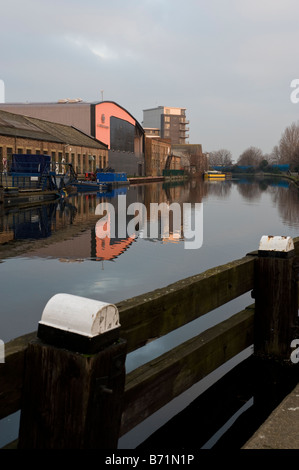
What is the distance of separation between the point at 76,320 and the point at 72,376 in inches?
10.8

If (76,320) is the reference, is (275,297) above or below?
below

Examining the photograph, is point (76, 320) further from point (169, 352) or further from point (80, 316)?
point (169, 352)

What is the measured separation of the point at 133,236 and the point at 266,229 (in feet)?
17.8

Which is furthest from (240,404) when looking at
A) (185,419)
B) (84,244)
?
(84,244)

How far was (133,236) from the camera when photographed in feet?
54.8

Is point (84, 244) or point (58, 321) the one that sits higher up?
point (58, 321)

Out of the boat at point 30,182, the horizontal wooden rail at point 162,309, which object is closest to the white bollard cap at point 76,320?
the horizontal wooden rail at point 162,309

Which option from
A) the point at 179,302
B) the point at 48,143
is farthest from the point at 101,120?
the point at 179,302

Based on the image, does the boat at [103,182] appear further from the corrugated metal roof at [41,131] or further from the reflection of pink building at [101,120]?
the reflection of pink building at [101,120]

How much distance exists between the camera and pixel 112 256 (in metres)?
12.6

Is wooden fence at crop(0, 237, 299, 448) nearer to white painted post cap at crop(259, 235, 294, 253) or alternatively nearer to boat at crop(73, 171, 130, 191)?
white painted post cap at crop(259, 235, 294, 253)

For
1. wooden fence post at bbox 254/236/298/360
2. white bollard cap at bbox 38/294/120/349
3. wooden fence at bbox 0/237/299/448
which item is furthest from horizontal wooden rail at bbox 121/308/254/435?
white bollard cap at bbox 38/294/120/349

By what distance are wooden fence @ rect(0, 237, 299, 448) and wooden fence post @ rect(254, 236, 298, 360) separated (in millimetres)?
10
